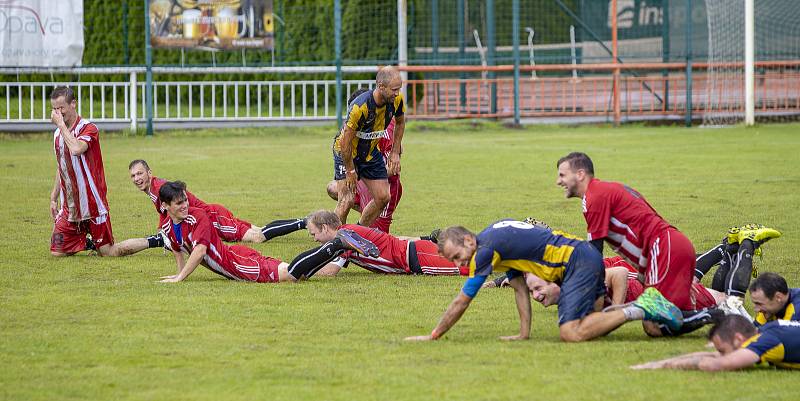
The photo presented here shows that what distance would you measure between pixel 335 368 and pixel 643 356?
76.3 inches

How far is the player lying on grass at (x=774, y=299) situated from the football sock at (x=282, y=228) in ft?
19.6

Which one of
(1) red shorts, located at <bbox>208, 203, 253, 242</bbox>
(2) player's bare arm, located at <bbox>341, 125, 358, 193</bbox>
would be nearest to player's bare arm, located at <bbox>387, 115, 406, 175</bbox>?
(2) player's bare arm, located at <bbox>341, 125, 358, 193</bbox>

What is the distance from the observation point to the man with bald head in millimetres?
12000

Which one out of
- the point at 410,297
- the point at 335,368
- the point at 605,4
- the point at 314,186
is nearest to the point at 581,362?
the point at 335,368

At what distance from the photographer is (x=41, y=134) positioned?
27984 millimetres

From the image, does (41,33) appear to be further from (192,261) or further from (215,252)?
(192,261)

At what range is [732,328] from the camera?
6.89 m

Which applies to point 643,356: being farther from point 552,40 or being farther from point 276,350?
point 552,40

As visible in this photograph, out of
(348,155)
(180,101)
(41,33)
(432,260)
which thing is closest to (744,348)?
(432,260)

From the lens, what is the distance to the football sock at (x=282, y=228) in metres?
12.5

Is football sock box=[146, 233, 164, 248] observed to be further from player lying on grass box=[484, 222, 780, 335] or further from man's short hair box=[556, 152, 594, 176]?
man's short hair box=[556, 152, 594, 176]

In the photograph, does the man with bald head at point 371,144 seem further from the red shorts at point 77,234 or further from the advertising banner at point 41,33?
the advertising banner at point 41,33

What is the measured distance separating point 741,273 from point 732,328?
211cm

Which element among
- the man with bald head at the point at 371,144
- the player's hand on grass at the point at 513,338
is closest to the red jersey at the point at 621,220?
the player's hand on grass at the point at 513,338
